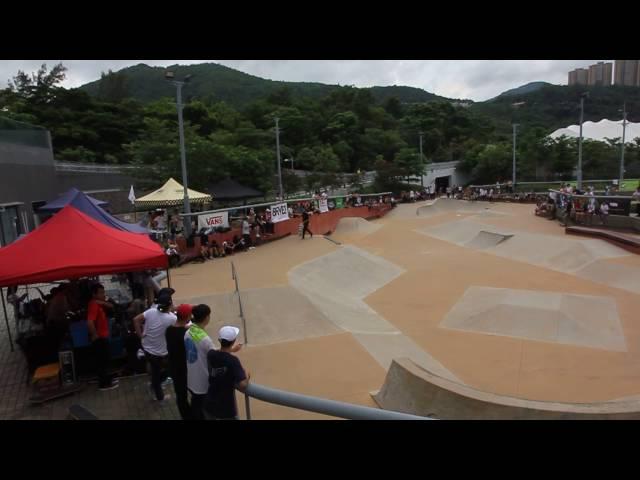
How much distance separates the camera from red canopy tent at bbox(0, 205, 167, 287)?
6.80 meters

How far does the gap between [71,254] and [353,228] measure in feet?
76.4

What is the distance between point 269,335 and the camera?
34.0 feet

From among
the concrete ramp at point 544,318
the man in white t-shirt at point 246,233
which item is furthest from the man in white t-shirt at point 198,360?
the man in white t-shirt at point 246,233

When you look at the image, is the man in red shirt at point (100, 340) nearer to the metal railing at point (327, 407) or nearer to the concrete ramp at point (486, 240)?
the metal railing at point (327, 407)

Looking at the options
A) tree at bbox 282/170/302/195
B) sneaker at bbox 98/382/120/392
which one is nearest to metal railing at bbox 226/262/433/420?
sneaker at bbox 98/382/120/392

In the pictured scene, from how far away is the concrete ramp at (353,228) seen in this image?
28.5m

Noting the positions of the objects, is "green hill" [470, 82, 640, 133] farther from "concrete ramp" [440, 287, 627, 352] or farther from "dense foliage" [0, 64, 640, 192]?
"concrete ramp" [440, 287, 627, 352]

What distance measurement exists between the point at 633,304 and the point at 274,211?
14266 millimetres

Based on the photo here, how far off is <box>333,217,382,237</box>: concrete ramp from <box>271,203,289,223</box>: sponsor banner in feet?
20.3

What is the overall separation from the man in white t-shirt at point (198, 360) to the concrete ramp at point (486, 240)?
20355mm

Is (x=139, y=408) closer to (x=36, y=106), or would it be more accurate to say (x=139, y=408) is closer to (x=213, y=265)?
(x=213, y=265)

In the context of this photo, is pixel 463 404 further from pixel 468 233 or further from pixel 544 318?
pixel 468 233

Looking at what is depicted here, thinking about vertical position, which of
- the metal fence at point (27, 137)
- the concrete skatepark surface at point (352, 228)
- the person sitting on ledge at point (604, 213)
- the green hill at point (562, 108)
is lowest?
the concrete skatepark surface at point (352, 228)

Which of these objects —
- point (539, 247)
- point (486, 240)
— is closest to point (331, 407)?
point (539, 247)
